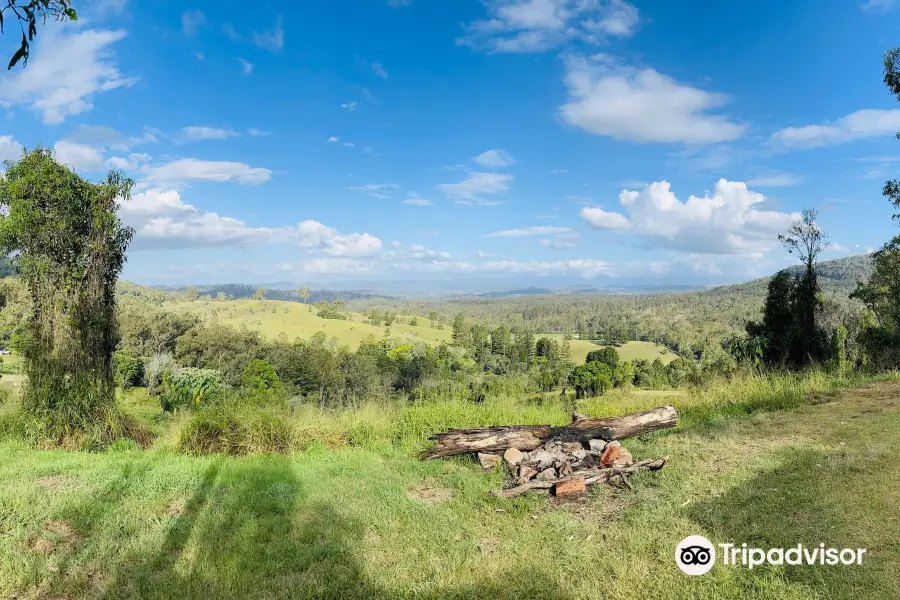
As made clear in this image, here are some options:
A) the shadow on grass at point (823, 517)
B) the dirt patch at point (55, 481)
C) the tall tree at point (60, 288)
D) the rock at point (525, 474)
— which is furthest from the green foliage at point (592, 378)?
the dirt patch at point (55, 481)

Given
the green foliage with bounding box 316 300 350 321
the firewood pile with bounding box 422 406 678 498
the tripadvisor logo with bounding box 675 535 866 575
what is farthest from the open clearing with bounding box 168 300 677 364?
the tripadvisor logo with bounding box 675 535 866 575

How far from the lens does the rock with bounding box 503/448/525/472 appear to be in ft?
20.5

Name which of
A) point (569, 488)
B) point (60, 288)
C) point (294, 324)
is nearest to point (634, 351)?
point (294, 324)

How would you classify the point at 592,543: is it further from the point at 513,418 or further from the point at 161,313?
the point at 161,313

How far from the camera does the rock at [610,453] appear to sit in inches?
241

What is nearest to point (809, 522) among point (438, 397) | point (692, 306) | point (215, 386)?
point (438, 397)

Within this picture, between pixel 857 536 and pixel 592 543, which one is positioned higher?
pixel 857 536

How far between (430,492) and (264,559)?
2094 mm

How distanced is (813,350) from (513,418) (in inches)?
873

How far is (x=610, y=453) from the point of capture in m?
6.20

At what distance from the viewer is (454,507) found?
5043mm

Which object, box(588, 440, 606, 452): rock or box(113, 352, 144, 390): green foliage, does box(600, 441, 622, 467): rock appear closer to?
box(588, 440, 606, 452): rock

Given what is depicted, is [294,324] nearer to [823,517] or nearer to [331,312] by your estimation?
[331,312]

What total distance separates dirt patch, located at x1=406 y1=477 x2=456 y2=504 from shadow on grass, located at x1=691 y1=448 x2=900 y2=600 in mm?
2502
